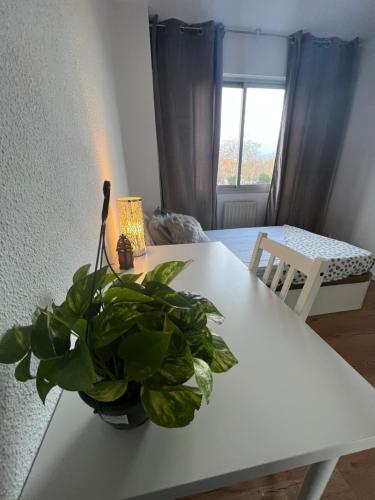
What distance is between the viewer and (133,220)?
1.22m

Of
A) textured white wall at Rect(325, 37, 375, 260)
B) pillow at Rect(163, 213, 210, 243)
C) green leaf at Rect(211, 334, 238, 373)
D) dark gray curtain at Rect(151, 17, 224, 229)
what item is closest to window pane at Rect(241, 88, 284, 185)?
dark gray curtain at Rect(151, 17, 224, 229)

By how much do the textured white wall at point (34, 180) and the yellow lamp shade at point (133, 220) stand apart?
39 centimetres

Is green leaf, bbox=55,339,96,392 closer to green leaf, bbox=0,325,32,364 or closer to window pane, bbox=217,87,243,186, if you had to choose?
green leaf, bbox=0,325,32,364

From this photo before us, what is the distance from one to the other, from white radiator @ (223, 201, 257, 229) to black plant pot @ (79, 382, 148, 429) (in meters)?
2.88

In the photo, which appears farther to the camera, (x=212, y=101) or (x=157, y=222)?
(x=212, y=101)

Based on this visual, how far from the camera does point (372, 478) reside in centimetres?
95

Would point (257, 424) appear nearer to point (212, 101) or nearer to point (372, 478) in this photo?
point (372, 478)

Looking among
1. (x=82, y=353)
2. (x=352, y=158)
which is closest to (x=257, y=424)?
(x=82, y=353)

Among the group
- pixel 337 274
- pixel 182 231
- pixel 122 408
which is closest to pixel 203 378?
pixel 122 408

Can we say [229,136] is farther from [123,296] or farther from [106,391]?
[106,391]

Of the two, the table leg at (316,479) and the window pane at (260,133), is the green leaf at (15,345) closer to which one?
the table leg at (316,479)

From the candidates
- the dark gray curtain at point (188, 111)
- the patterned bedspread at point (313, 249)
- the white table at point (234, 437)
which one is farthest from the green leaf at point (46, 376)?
the dark gray curtain at point (188, 111)

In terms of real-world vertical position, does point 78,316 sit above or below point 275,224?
above

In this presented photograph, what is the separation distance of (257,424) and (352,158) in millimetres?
3432
